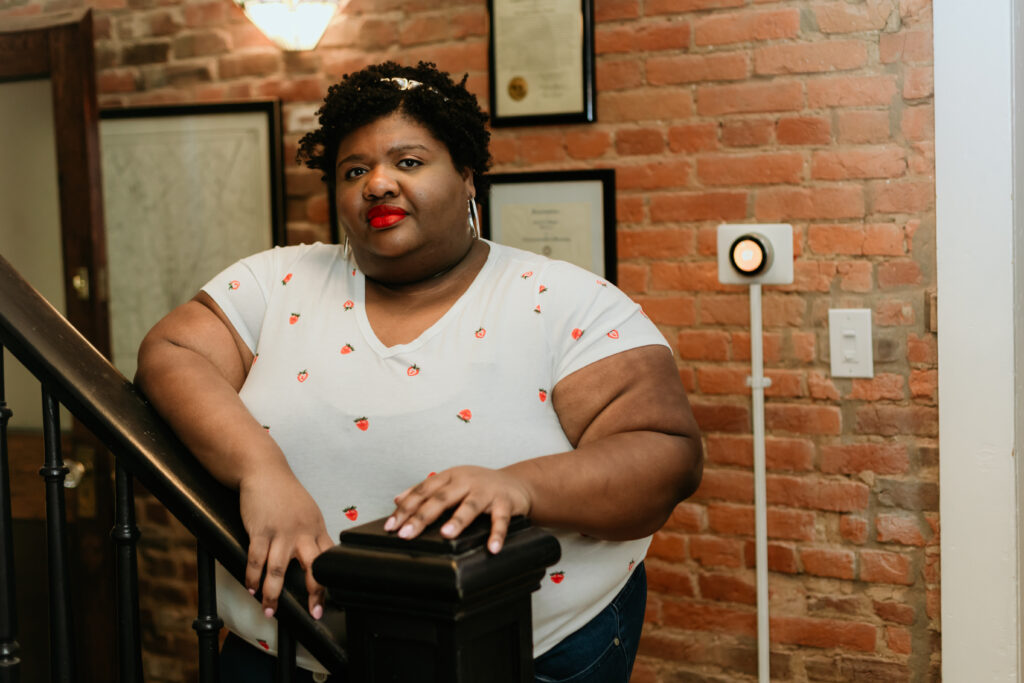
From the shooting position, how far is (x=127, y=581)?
1.04 metres

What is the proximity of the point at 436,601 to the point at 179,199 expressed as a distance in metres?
2.59

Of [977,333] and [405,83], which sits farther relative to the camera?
[977,333]

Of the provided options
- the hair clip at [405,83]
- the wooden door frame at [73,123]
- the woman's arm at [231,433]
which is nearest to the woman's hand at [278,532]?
the woman's arm at [231,433]

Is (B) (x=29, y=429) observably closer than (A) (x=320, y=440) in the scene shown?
No

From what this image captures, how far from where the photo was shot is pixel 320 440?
→ 1427mm

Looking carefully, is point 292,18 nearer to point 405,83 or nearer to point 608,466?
point 405,83

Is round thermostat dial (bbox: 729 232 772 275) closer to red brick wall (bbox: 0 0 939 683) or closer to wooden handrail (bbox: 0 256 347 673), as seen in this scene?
red brick wall (bbox: 0 0 939 683)

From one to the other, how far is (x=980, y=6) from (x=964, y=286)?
0.61 meters

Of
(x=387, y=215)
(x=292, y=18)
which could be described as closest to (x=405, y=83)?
(x=387, y=215)

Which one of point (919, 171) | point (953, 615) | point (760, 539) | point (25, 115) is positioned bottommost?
point (953, 615)

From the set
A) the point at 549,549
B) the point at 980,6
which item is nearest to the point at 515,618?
the point at 549,549

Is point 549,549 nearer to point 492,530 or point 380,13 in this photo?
point 492,530

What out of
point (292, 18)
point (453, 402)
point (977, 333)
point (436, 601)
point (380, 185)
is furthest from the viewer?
point (292, 18)

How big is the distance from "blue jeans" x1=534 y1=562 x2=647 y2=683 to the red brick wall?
3.47ft
